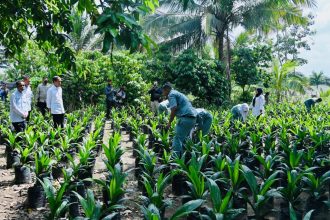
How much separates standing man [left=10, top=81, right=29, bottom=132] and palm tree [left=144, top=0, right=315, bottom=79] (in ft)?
34.6

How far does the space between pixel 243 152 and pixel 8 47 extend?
409 centimetres

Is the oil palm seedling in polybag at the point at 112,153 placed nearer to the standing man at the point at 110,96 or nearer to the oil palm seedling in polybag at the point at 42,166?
the oil palm seedling in polybag at the point at 42,166

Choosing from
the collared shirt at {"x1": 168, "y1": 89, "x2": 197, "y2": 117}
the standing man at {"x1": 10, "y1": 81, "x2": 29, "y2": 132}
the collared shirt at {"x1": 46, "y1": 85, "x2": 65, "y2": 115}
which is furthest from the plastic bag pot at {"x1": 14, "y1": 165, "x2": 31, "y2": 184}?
the collared shirt at {"x1": 46, "y1": 85, "x2": 65, "y2": 115}

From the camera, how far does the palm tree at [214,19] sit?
17.1 metres

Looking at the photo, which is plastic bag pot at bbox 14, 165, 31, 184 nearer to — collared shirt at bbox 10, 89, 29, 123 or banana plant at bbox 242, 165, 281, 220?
collared shirt at bbox 10, 89, 29, 123

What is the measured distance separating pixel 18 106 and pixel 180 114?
315 centimetres

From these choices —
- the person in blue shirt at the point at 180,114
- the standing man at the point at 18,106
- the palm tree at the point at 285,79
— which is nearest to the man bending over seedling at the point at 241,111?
the person in blue shirt at the point at 180,114

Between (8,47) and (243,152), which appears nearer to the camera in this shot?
(8,47)

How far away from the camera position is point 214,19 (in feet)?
55.2

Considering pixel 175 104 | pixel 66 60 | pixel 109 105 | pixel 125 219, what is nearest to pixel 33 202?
pixel 125 219

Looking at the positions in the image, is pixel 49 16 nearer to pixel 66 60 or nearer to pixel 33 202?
pixel 66 60

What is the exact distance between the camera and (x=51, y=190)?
3.52 metres

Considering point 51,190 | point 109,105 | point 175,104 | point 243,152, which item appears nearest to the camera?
point 51,190

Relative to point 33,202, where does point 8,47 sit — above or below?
above
